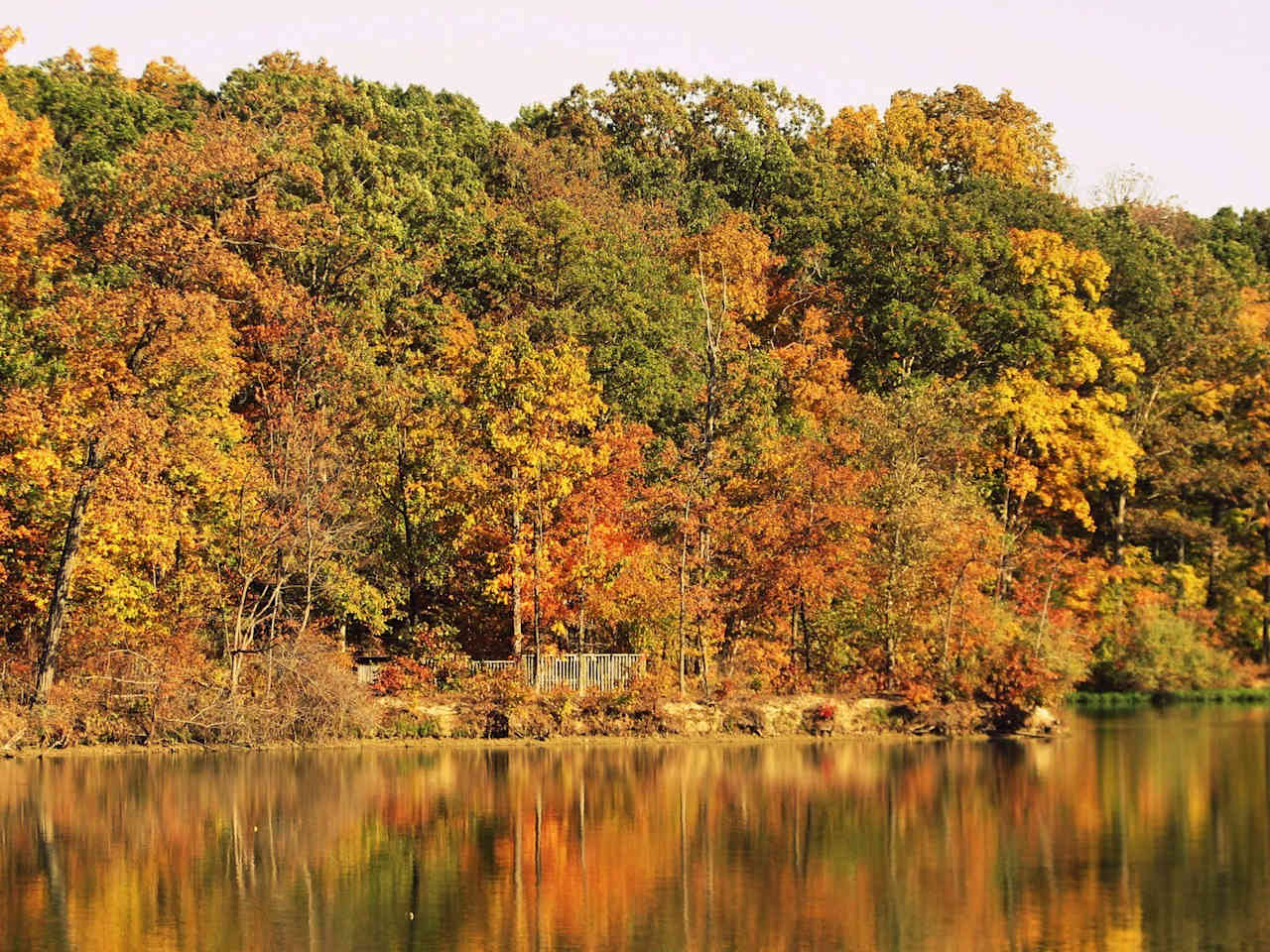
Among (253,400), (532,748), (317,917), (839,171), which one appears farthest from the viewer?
(839,171)

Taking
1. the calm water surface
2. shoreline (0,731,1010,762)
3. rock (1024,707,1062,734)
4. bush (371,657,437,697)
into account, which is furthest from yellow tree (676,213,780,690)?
rock (1024,707,1062,734)

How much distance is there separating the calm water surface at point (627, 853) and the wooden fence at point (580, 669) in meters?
6.00

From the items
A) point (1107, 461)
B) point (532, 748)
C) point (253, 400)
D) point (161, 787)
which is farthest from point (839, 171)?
point (161, 787)

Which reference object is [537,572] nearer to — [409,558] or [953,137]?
[409,558]

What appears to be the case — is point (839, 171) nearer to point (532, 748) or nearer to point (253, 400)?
point (253, 400)

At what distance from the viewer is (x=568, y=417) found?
5081 centimetres

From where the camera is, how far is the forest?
147ft

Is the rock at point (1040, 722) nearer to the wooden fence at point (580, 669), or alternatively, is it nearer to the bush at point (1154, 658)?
the wooden fence at point (580, 669)

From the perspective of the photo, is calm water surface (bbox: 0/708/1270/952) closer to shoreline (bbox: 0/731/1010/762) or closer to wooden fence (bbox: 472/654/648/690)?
shoreline (bbox: 0/731/1010/762)

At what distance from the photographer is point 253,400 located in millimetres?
59312

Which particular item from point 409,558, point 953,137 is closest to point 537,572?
point 409,558

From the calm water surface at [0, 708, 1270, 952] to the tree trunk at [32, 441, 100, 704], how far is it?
3.35 meters

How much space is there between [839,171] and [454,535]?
1714 inches

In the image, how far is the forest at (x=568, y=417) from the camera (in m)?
44.7
